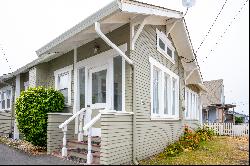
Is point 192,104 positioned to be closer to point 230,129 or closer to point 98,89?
point 230,129

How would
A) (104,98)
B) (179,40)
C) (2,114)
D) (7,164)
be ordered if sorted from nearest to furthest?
(7,164) → (104,98) → (179,40) → (2,114)

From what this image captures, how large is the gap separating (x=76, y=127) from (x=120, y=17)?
170 inches

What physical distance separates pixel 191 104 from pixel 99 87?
11.2m

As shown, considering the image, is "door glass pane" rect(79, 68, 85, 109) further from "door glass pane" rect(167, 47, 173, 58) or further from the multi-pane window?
"door glass pane" rect(167, 47, 173, 58)

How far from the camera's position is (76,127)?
463 inches

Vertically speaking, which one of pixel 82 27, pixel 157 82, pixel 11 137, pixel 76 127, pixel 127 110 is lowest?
pixel 11 137

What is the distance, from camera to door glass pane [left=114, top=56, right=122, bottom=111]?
33.1 ft

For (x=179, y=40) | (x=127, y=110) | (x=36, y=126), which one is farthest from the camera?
(x=179, y=40)

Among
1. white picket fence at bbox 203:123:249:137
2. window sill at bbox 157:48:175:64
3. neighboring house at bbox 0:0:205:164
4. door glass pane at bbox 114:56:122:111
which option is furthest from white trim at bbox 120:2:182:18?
white picket fence at bbox 203:123:249:137

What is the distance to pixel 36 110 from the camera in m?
11.6

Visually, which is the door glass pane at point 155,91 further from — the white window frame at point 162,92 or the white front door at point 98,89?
the white front door at point 98,89

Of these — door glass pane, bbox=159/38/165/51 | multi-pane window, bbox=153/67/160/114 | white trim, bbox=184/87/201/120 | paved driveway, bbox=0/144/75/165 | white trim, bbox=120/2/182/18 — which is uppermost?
white trim, bbox=120/2/182/18

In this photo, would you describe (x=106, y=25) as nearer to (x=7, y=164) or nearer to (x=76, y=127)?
(x=76, y=127)

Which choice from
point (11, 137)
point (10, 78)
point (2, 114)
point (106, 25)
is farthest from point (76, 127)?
point (10, 78)
